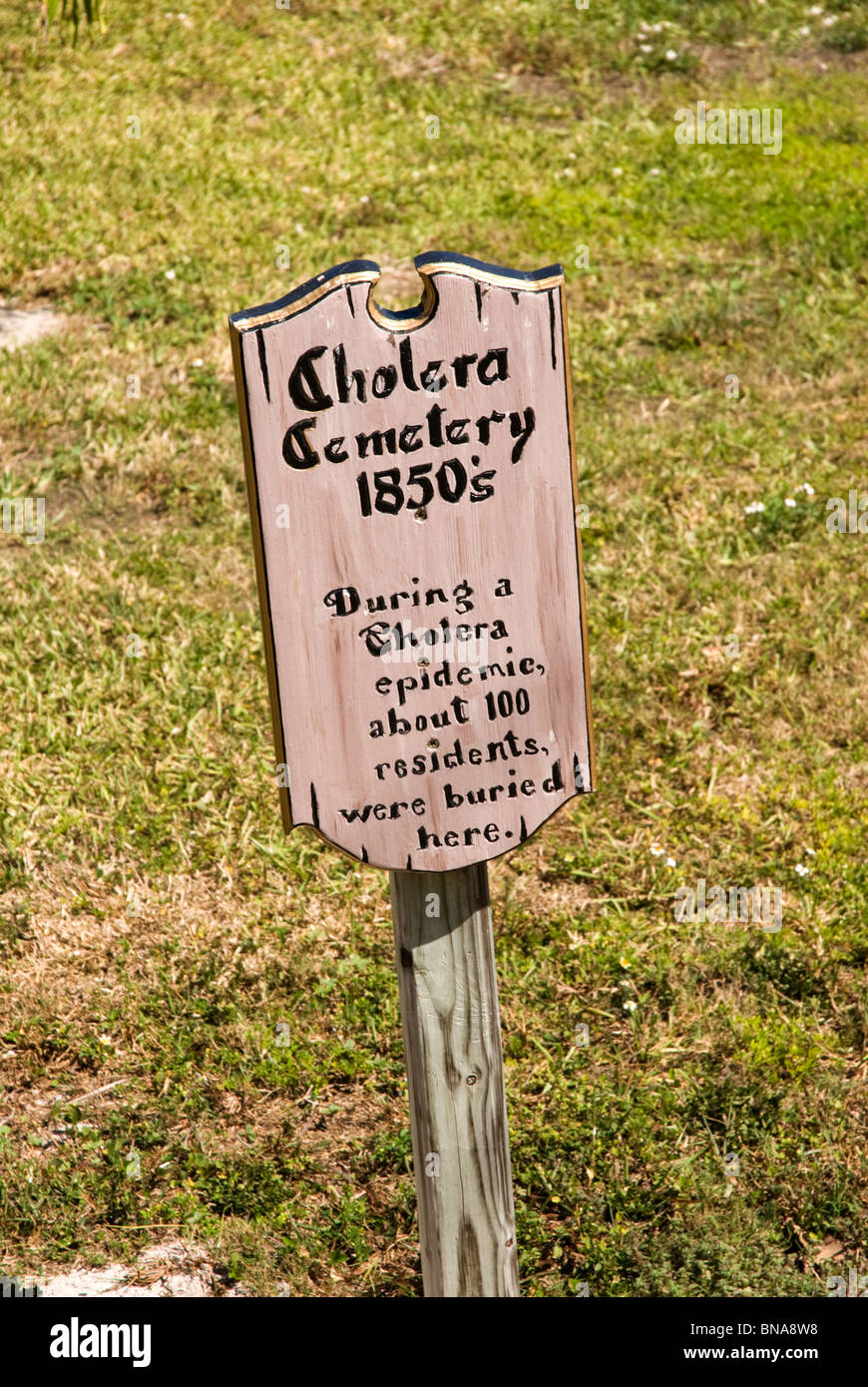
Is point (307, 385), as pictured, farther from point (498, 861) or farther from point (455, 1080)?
point (498, 861)

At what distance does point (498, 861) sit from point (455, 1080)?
1.48 meters

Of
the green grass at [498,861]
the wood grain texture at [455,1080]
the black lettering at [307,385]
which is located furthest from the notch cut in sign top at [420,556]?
the green grass at [498,861]

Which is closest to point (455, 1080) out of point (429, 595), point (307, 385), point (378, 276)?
point (429, 595)

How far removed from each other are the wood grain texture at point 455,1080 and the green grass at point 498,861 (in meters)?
0.48

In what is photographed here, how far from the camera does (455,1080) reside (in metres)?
2.14

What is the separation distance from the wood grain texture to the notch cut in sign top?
0.11 metres

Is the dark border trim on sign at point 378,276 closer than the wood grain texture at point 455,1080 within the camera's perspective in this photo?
Yes

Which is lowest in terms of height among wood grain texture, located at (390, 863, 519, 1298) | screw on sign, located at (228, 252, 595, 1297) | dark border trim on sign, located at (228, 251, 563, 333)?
wood grain texture, located at (390, 863, 519, 1298)

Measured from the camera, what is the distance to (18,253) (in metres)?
6.49

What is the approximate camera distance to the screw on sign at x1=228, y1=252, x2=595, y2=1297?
5.77 feet

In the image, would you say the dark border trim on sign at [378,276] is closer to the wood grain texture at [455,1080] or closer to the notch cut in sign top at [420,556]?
the notch cut in sign top at [420,556]

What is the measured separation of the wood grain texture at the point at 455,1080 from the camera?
2.07 metres

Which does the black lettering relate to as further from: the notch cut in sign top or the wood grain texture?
the wood grain texture

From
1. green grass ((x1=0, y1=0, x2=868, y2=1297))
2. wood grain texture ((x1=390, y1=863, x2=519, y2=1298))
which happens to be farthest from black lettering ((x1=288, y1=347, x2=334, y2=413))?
green grass ((x1=0, y1=0, x2=868, y2=1297))
